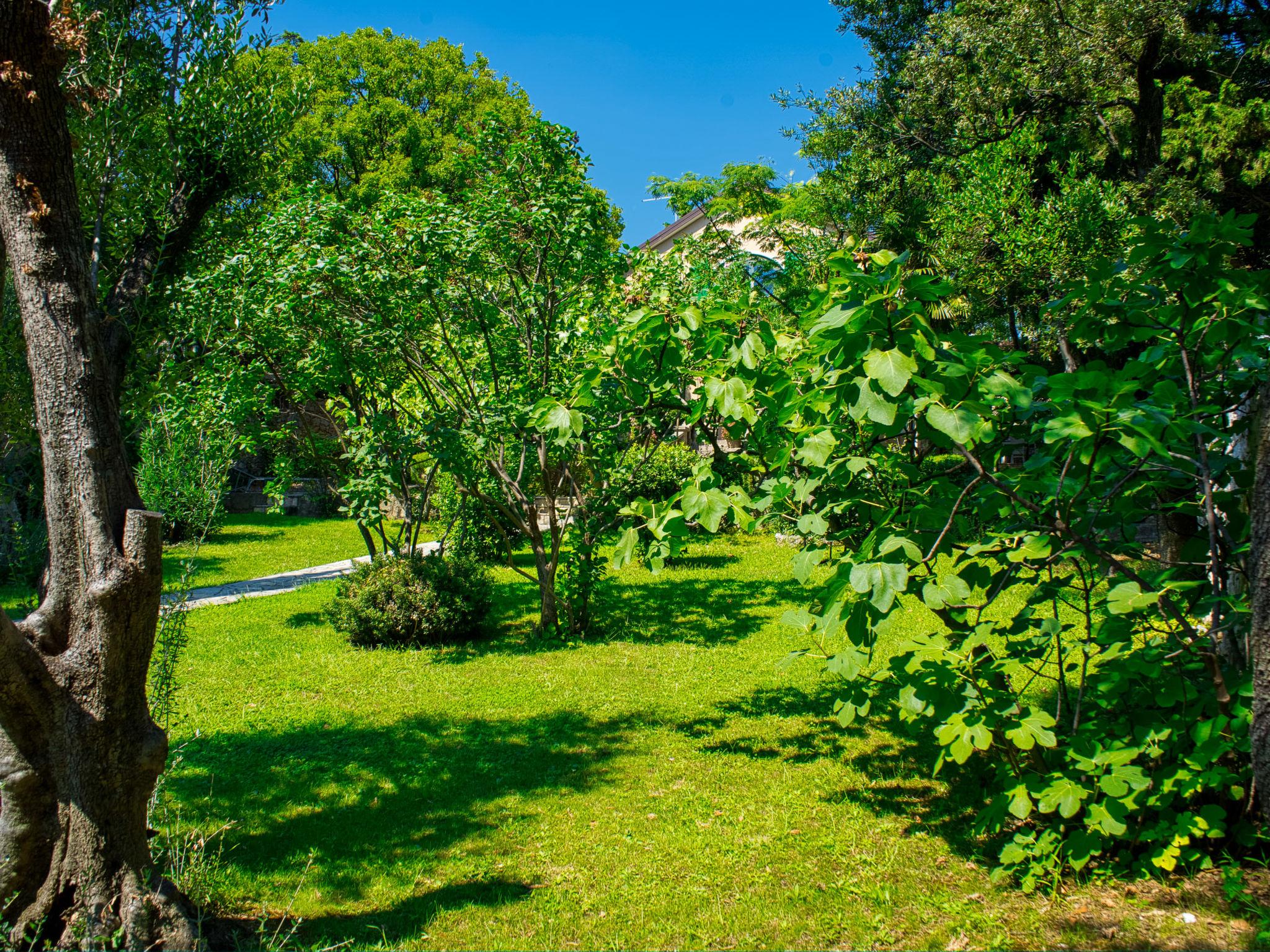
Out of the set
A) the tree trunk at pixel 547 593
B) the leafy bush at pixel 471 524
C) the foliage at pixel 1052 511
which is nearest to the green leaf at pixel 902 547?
the foliage at pixel 1052 511

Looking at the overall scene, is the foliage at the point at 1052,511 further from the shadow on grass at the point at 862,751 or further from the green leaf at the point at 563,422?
the shadow on grass at the point at 862,751

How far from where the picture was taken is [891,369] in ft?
8.81

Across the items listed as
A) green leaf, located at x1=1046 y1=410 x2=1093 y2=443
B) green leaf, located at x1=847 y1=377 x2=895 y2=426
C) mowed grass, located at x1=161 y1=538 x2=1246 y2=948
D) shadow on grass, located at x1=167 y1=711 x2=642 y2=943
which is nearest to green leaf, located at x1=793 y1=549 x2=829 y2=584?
green leaf, located at x1=847 y1=377 x2=895 y2=426

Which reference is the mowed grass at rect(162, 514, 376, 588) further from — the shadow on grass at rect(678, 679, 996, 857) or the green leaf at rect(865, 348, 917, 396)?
the green leaf at rect(865, 348, 917, 396)

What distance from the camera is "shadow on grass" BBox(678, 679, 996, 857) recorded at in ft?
15.1

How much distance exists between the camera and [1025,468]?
3139mm

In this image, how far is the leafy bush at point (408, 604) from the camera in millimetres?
9062

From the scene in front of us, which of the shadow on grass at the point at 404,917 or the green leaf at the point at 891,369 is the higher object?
the green leaf at the point at 891,369

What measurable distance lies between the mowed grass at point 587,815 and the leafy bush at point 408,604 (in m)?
0.43

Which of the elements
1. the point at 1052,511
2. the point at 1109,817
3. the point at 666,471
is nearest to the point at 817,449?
the point at 1052,511

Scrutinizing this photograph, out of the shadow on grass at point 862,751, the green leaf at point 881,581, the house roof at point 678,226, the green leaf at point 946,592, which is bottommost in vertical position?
the shadow on grass at point 862,751

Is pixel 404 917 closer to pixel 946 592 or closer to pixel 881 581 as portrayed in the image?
pixel 881 581

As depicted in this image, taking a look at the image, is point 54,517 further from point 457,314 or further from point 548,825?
point 457,314

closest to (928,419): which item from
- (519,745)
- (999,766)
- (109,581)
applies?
(999,766)
